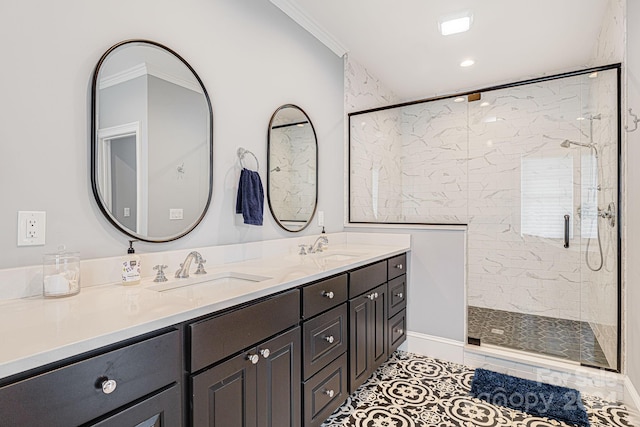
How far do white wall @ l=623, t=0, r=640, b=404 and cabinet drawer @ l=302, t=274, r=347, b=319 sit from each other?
160cm

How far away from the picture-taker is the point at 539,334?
2.77m

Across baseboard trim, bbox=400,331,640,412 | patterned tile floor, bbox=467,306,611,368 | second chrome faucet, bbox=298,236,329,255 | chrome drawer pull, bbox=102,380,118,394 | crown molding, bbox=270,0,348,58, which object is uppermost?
crown molding, bbox=270,0,348,58

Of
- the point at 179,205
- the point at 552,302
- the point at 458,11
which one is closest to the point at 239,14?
the point at 179,205

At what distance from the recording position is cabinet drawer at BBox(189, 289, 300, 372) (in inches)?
40.5

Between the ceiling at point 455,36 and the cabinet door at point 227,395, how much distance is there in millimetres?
2213

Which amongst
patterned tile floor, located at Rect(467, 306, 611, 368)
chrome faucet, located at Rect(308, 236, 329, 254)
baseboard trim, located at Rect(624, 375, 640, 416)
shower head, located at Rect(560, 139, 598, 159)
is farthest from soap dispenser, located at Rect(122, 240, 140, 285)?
shower head, located at Rect(560, 139, 598, 159)

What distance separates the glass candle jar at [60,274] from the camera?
113 cm

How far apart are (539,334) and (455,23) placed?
2.53 m

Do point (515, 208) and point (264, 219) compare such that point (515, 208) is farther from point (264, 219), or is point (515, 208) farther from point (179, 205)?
point (179, 205)

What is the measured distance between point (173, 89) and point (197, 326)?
3.86 feet

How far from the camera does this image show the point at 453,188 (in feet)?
11.0

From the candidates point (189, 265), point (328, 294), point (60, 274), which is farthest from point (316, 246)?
point (60, 274)

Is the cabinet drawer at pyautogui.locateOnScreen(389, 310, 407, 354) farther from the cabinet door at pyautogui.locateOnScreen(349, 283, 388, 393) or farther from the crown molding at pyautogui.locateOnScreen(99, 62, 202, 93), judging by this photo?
the crown molding at pyautogui.locateOnScreen(99, 62, 202, 93)

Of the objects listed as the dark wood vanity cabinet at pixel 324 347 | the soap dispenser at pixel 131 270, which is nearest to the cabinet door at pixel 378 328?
the dark wood vanity cabinet at pixel 324 347
